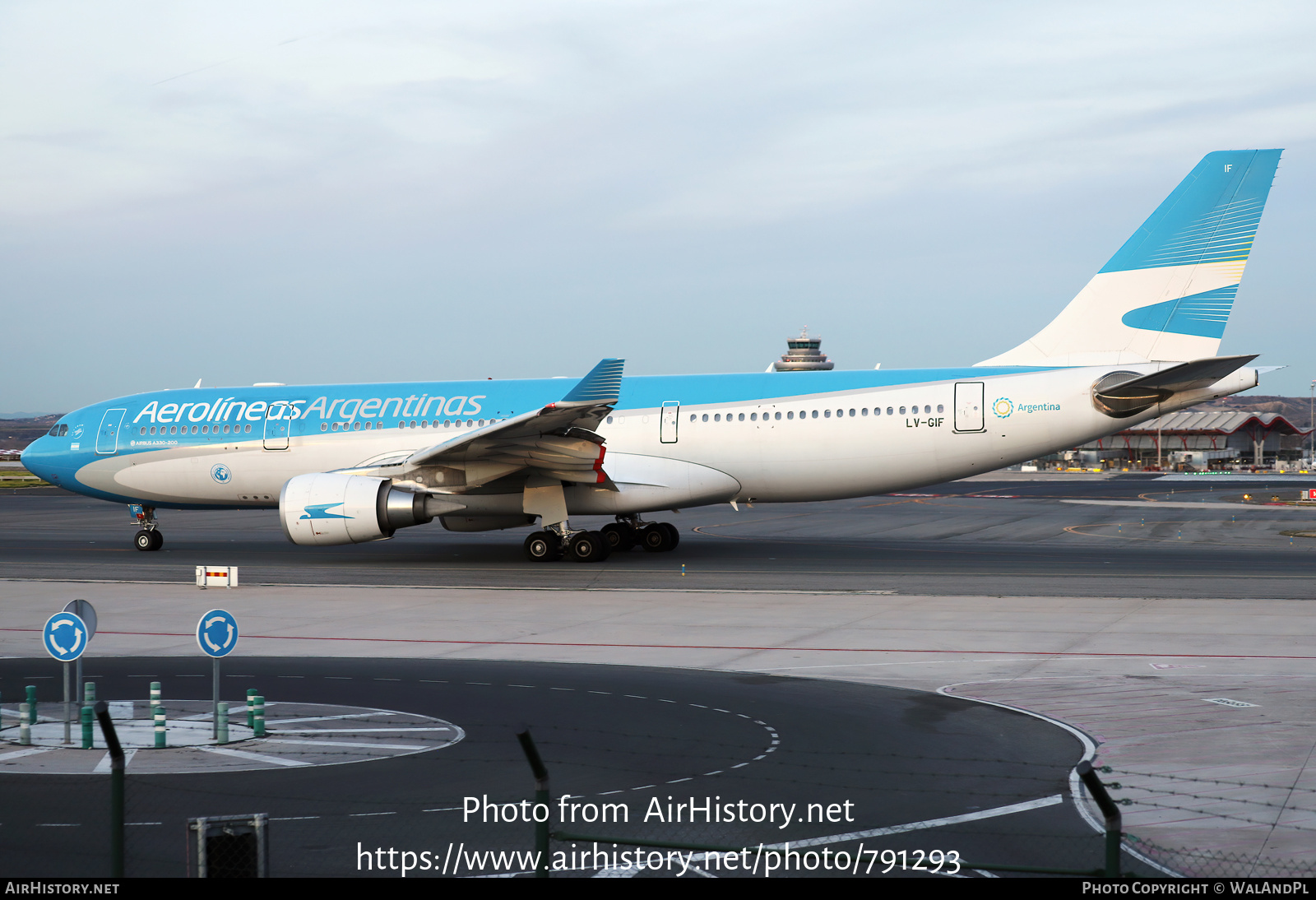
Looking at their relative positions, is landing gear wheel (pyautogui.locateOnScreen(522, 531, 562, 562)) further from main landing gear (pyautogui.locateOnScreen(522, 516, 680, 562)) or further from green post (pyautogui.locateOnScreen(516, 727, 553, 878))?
green post (pyautogui.locateOnScreen(516, 727, 553, 878))

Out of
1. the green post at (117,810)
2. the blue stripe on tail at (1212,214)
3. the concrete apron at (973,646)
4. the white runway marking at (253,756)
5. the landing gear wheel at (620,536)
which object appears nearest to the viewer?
the green post at (117,810)

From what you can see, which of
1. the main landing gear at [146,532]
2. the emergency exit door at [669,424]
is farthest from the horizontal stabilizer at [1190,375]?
the main landing gear at [146,532]

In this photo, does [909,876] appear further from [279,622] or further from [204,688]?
[279,622]

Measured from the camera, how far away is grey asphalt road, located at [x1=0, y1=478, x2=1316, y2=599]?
2056cm

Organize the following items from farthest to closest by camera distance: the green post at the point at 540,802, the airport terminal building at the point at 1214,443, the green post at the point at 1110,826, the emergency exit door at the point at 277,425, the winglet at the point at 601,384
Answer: the airport terminal building at the point at 1214,443 → the emergency exit door at the point at 277,425 → the winglet at the point at 601,384 → the green post at the point at 540,802 → the green post at the point at 1110,826

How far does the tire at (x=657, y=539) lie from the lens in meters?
26.6

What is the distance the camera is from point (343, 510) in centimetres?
2228

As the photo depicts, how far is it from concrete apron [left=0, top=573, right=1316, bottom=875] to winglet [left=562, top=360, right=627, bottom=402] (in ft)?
13.3

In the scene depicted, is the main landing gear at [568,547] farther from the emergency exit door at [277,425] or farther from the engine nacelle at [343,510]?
the emergency exit door at [277,425]

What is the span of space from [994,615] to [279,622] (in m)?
10.5

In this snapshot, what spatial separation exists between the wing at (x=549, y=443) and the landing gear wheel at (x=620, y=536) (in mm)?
2659

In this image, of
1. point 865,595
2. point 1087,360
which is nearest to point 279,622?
point 865,595

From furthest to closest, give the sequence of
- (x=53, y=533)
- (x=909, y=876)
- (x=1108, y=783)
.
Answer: (x=53, y=533), (x=1108, y=783), (x=909, y=876)

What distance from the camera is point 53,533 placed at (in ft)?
113
